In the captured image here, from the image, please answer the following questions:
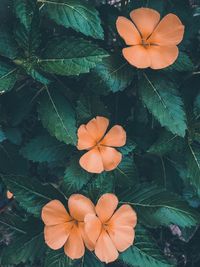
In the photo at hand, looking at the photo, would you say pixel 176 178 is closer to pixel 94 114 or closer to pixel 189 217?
pixel 189 217

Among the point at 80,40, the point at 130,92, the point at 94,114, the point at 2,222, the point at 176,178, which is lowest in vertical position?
the point at 176,178

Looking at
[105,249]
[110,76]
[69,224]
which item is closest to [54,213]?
[69,224]

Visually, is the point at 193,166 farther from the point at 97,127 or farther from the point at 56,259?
the point at 56,259

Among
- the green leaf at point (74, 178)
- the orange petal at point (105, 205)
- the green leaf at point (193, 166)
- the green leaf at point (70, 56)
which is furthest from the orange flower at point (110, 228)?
the green leaf at point (70, 56)

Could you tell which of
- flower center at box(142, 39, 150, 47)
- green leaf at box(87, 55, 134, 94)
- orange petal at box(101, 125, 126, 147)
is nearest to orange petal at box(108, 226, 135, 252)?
orange petal at box(101, 125, 126, 147)

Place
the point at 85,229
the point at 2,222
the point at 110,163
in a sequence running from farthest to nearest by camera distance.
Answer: the point at 2,222, the point at 110,163, the point at 85,229

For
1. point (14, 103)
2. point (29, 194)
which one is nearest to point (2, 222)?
point (29, 194)

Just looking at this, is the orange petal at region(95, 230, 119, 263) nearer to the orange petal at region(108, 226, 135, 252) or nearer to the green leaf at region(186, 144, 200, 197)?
the orange petal at region(108, 226, 135, 252)

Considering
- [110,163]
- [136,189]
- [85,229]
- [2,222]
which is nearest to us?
[85,229]
